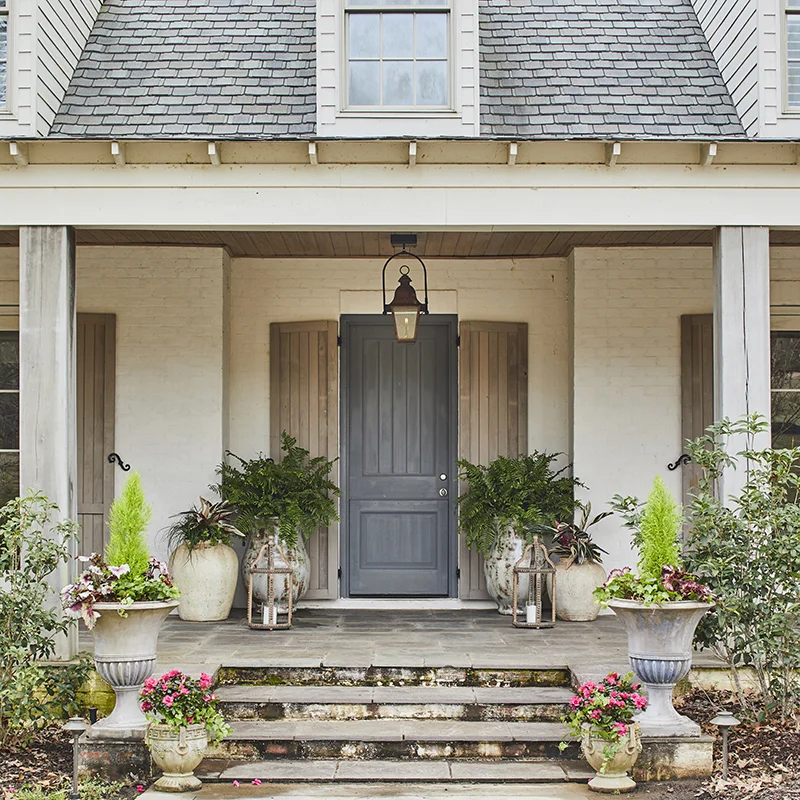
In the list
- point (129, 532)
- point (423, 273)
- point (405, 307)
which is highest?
point (423, 273)

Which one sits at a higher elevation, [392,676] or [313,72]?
[313,72]

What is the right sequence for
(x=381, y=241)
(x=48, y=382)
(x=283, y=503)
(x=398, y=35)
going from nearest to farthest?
(x=48, y=382) → (x=398, y=35) → (x=283, y=503) → (x=381, y=241)

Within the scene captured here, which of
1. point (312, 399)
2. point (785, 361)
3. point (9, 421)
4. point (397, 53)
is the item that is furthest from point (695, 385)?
point (9, 421)

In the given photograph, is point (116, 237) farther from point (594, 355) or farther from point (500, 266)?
point (594, 355)

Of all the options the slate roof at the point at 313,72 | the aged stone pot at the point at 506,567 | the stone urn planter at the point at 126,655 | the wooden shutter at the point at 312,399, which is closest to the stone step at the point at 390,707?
the stone urn planter at the point at 126,655

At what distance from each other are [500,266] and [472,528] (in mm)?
2097

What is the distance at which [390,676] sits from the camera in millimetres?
5891

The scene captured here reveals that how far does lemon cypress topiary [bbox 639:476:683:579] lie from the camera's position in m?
5.37

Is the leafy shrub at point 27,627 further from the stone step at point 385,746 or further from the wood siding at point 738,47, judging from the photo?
the wood siding at point 738,47

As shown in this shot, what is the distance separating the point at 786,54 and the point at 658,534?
302cm

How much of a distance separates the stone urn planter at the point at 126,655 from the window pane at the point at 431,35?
3.63 m

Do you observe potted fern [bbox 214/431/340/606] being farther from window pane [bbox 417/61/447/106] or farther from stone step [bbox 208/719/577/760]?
window pane [bbox 417/61/447/106]

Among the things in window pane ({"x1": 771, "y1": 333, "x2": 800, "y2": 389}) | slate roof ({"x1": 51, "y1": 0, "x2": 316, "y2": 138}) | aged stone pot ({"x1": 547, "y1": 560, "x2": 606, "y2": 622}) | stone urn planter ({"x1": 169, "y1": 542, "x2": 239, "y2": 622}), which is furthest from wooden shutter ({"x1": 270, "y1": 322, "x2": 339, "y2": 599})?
window pane ({"x1": 771, "y1": 333, "x2": 800, "y2": 389})

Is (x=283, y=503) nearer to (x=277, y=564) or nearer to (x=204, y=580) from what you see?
(x=277, y=564)
